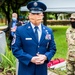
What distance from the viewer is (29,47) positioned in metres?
4.95

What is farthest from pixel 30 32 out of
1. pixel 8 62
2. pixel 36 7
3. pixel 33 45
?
pixel 8 62

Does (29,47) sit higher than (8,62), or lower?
higher

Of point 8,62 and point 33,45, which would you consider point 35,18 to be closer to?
point 33,45

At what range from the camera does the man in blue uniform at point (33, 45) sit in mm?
4883

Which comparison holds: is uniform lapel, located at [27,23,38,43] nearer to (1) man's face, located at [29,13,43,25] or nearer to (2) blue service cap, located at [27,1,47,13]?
(1) man's face, located at [29,13,43,25]

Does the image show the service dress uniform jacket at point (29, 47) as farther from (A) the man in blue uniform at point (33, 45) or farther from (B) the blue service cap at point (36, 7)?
(B) the blue service cap at point (36, 7)

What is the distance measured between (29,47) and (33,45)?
2.5 inches

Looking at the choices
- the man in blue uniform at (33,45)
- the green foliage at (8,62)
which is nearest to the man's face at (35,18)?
the man in blue uniform at (33,45)

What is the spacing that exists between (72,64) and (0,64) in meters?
3.23

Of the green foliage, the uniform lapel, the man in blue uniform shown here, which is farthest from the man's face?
the green foliage

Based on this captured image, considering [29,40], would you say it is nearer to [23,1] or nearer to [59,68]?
[59,68]

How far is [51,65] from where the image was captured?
9.72 meters

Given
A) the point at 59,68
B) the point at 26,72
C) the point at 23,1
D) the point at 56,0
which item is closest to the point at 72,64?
the point at 26,72

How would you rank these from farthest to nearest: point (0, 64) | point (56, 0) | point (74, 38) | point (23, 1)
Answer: point (23, 1)
point (56, 0)
point (0, 64)
point (74, 38)
